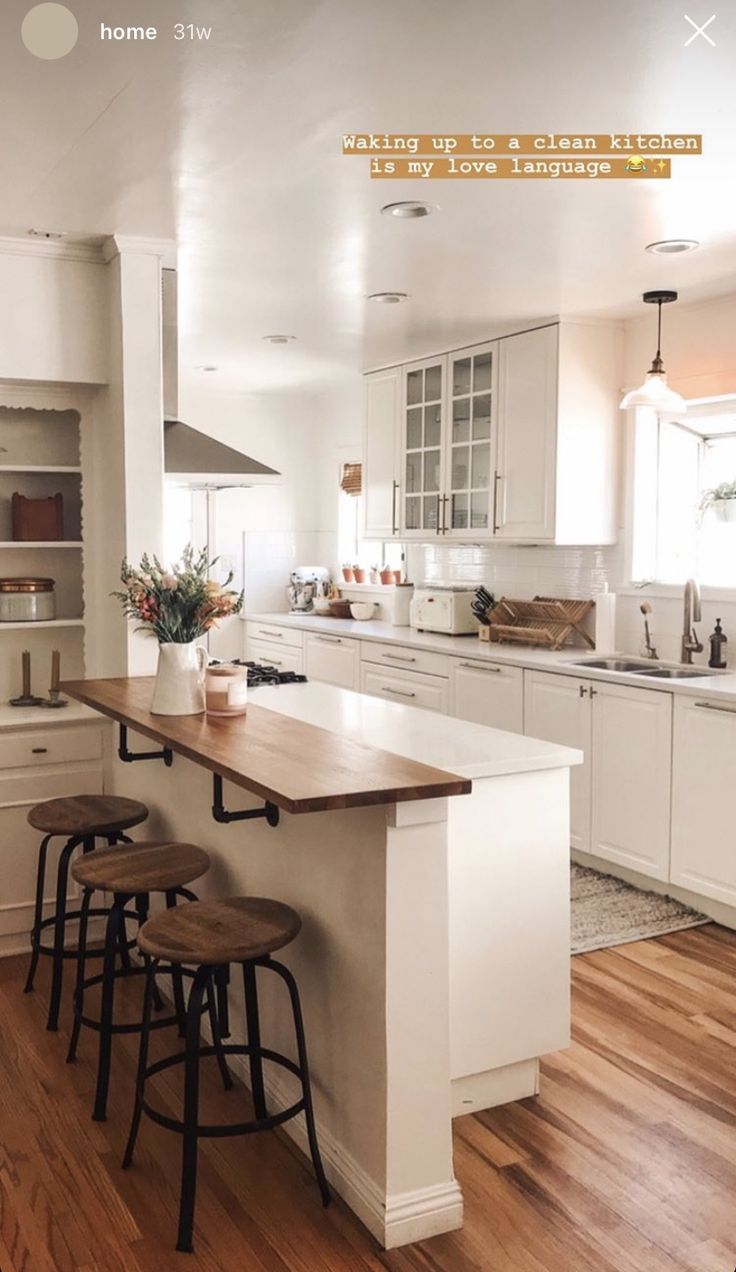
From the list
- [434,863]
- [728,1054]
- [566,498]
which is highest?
[566,498]

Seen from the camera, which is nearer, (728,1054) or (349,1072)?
(349,1072)

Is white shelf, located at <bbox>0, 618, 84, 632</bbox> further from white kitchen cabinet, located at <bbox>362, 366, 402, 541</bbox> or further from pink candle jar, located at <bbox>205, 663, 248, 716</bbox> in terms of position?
white kitchen cabinet, located at <bbox>362, 366, 402, 541</bbox>

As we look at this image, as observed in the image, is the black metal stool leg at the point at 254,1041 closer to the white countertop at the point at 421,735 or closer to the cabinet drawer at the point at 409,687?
the white countertop at the point at 421,735

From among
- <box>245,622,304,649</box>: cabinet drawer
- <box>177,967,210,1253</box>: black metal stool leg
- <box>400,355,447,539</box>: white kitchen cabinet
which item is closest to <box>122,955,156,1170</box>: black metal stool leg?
<box>177,967,210,1253</box>: black metal stool leg

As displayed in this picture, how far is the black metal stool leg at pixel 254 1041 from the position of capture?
2660mm

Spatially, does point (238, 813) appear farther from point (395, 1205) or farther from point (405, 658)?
point (405, 658)

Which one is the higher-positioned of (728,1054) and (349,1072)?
(349,1072)

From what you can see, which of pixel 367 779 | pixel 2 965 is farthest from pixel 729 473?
pixel 2 965

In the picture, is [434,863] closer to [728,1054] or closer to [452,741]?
[452,741]

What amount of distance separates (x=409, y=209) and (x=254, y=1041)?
244 cm

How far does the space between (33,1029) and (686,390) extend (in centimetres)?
364

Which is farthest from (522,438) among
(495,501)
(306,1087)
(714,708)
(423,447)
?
(306,1087)

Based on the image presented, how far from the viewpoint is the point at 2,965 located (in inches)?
150

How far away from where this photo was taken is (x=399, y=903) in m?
2.29
